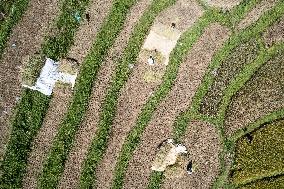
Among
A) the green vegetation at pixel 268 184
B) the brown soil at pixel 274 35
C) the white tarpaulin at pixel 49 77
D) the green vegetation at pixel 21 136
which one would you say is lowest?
the green vegetation at pixel 21 136

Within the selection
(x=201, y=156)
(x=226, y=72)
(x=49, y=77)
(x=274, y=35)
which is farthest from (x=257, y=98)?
(x=49, y=77)

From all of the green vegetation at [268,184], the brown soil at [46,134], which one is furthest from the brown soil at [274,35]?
the brown soil at [46,134]

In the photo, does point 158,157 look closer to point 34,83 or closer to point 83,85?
point 83,85

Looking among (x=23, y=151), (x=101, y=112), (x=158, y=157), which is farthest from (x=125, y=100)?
(x=23, y=151)

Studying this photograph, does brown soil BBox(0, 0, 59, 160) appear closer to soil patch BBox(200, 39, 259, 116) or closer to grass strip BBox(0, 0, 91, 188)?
grass strip BBox(0, 0, 91, 188)

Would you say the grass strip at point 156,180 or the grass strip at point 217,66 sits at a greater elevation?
the grass strip at point 217,66

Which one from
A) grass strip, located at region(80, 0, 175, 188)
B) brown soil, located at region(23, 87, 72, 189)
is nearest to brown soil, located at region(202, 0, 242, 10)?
grass strip, located at region(80, 0, 175, 188)

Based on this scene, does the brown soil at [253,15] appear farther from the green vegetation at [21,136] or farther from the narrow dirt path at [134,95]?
the green vegetation at [21,136]
